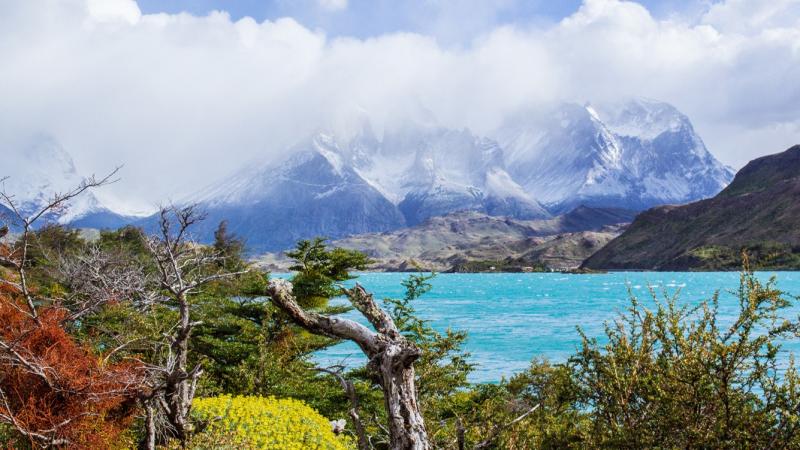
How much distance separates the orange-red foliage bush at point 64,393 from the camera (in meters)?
9.02

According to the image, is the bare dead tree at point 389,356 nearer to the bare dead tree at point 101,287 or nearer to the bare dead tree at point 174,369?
the bare dead tree at point 174,369

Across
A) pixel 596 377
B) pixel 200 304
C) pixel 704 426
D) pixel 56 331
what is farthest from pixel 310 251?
pixel 704 426

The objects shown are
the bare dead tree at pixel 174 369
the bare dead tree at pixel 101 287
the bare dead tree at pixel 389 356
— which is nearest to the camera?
the bare dead tree at pixel 389 356

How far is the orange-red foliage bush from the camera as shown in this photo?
29.6ft

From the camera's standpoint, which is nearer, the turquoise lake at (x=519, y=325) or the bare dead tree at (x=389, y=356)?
the bare dead tree at (x=389, y=356)

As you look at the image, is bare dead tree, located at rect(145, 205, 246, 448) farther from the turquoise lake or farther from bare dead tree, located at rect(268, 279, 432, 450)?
the turquoise lake

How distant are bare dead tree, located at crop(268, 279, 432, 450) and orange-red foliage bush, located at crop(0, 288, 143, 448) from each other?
4.36 m

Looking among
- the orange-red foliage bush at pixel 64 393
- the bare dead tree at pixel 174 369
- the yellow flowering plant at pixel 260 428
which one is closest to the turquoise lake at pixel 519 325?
the yellow flowering plant at pixel 260 428

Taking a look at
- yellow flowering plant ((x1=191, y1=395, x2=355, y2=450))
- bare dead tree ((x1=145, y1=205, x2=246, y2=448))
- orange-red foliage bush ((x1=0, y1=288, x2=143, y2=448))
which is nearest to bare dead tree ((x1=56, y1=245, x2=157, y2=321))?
orange-red foliage bush ((x1=0, y1=288, x2=143, y2=448))

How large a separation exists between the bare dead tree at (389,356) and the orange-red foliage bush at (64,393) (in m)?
4.36

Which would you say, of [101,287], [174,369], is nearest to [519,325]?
[101,287]

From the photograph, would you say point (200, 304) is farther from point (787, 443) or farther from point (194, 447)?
point (787, 443)

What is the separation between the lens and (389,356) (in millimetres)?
5465

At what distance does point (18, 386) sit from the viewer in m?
9.64
